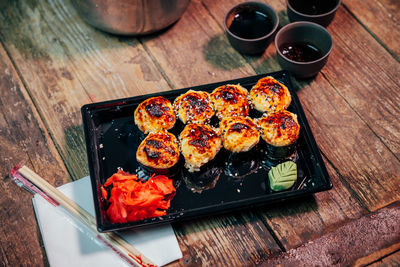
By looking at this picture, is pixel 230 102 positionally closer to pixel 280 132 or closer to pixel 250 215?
pixel 280 132

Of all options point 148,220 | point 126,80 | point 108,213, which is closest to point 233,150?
point 148,220

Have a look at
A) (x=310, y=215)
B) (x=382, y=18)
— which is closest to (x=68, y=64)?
(x=310, y=215)

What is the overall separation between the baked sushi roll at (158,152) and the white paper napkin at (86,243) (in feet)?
0.87

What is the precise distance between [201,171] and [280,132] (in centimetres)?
37

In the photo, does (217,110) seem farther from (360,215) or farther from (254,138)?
(360,215)

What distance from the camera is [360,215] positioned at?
1660mm

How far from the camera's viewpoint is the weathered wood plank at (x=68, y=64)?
1966 millimetres

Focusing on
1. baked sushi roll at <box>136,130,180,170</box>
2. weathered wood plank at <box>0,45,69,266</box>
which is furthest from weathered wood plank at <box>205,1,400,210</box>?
weathered wood plank at <box>0,45,69,266</box>

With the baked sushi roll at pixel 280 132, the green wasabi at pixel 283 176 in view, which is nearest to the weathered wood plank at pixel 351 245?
the green wasabi at pixel 283 176

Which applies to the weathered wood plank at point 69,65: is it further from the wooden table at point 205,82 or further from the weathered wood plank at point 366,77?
the weathered wood plank at point 366,77

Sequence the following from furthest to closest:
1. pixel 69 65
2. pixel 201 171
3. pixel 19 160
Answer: pixel 69 65 → pixel 19 160 → pixel 201 171

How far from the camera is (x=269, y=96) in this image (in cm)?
172

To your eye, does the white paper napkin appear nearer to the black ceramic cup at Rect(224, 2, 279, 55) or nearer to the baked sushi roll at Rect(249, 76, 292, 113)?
the baked sushi roll at Rect(249, 76, 292, 113)

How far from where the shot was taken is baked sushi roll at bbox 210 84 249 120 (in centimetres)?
173
